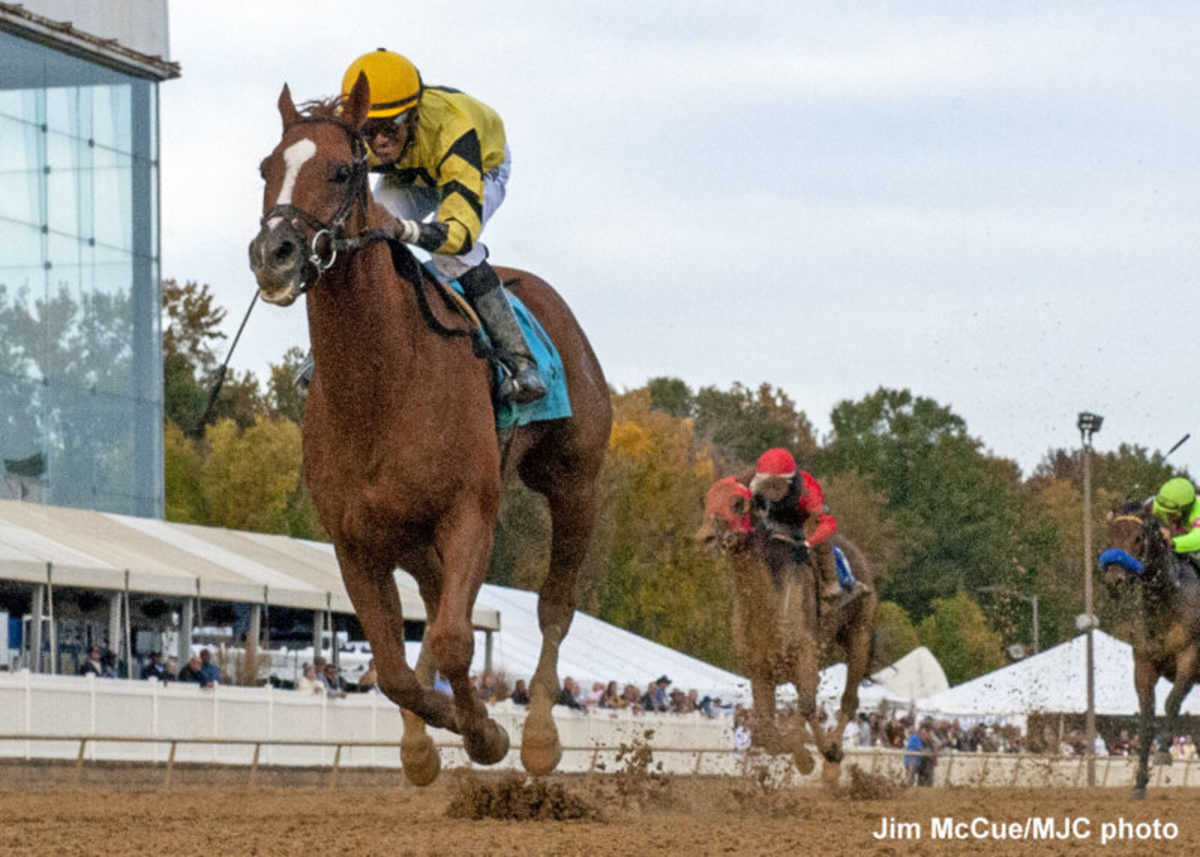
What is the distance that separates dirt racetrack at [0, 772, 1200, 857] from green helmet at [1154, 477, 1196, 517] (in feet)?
7.56

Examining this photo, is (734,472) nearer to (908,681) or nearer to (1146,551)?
(908,681)

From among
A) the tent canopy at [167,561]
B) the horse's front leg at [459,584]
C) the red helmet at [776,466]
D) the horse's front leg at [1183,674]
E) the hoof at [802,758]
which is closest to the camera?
the horse's front leg at [459,584]

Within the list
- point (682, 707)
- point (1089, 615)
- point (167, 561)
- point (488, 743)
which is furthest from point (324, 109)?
point (1089, 615)

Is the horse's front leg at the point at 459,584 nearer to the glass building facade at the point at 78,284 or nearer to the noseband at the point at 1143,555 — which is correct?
the noseband at the point at 1143,555

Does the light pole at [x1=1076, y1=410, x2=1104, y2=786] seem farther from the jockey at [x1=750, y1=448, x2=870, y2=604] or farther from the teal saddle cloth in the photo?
the teal saddle cloth

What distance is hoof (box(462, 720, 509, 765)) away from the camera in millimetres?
8867

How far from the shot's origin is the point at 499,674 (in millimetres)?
26047

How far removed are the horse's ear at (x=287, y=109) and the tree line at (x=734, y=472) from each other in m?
11.0

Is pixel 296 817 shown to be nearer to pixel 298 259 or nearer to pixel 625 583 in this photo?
pixel 298 259

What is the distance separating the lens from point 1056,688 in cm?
3809

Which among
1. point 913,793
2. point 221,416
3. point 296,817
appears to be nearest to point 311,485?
point 296,817

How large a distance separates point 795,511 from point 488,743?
7.63 m

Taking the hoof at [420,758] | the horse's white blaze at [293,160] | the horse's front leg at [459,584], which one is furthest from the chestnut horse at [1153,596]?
the horse's white blaze at [293,160]

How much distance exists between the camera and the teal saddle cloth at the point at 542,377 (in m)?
9.27
